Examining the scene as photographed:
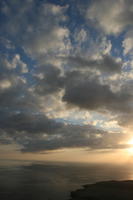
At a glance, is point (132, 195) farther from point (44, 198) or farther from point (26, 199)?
point (26, 199)

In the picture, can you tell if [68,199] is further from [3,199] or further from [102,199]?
[3,199]

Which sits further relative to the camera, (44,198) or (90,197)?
(44,198)

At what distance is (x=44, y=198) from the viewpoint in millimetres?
55594

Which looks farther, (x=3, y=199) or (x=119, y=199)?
(x=3, y=199)

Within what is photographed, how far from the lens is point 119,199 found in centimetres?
4731

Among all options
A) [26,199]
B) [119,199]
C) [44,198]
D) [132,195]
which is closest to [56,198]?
[44,198]

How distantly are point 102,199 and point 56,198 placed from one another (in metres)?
15.7

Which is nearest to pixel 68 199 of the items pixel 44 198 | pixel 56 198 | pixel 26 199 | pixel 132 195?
pixel 56 198

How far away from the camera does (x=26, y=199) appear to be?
53.4 m

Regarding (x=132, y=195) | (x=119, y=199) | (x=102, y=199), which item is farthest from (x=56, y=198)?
(x=132, y=195)

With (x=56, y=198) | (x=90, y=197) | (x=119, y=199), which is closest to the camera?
(x=119, y=199)

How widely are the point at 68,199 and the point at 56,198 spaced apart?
4561mm

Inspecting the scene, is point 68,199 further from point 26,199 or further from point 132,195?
point 132,195

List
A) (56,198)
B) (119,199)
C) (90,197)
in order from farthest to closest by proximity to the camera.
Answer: (56,198) → (90,197) → (119,199)
